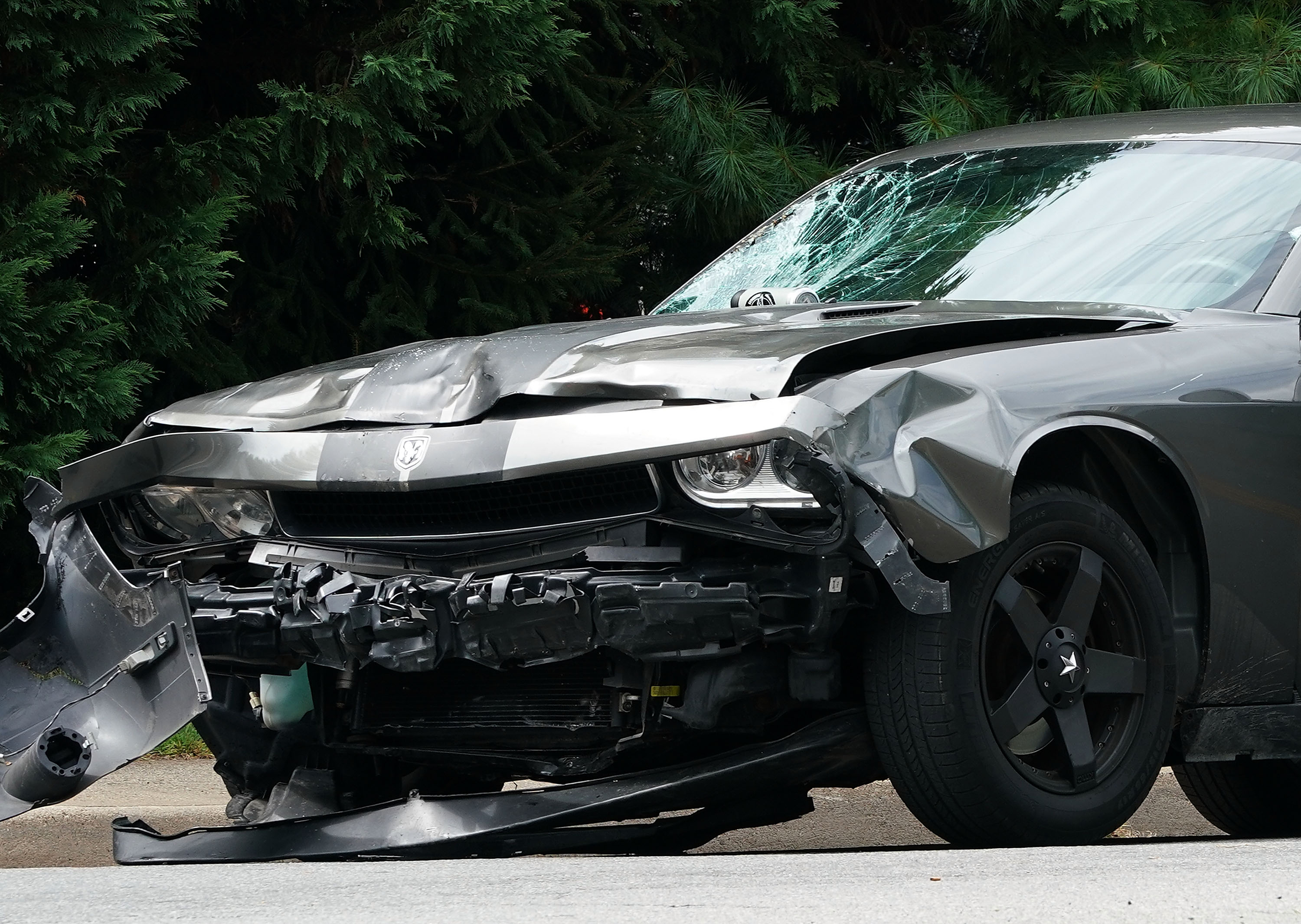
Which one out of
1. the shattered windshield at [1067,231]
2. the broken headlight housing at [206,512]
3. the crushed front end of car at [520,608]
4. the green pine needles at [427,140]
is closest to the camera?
the crushed front end of car at [520,608]

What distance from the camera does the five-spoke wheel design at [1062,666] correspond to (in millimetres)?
3361

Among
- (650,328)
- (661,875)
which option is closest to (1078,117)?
(650,328)

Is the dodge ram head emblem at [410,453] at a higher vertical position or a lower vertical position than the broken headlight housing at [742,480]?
higher

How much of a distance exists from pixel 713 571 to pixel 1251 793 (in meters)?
2.48

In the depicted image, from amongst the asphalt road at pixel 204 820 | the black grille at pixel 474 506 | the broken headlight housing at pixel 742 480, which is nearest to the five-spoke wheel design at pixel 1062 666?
the broken headlight housing at pixel 742 480

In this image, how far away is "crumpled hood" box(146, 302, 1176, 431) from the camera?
3.30m

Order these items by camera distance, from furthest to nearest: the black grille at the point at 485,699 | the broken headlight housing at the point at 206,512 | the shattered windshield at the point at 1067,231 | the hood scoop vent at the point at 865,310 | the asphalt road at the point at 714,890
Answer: the shattered windshield at the point at 1067,231 < the hood scoop vent at the point at 865,310 < the broken headlight housing at the point at 206,512 < the black grille at the point at 485,699 < the asphalt road at the point at 714,890

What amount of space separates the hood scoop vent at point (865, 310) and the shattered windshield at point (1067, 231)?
0.24m

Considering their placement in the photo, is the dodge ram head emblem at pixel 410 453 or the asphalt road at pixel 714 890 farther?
the dodge ram head emblem at pixel 410 453

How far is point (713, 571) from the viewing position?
3.20 metres

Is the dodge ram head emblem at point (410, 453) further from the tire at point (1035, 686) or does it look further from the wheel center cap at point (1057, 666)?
the wheel center cap at point (1057, 666)

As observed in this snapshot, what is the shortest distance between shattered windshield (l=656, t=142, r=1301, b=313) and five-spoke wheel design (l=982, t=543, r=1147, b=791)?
862mm

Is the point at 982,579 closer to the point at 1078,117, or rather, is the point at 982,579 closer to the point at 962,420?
the point at 962,420

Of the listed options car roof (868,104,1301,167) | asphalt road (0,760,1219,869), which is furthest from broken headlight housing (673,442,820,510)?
car roof (868,104,1301,167)
